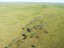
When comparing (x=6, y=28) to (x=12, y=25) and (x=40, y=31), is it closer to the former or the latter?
(x=12, y=25)

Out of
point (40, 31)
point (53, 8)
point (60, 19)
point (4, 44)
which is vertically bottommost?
point (4, 44)

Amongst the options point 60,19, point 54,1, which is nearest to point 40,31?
point 60,19

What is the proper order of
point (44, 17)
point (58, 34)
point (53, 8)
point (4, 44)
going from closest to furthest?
point (4, 44) → point (58, 34) → point (44, 17) → point (53, 8)

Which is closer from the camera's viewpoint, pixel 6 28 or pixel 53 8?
pixel 6 28

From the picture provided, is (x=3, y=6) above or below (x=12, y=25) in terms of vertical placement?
above

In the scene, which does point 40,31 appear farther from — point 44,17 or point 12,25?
point 12,25

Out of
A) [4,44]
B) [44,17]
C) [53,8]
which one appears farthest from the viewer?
[53,8]
